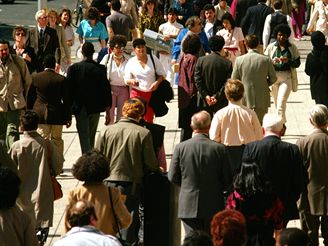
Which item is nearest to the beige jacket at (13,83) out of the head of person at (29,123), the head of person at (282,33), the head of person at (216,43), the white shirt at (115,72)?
the white shirt at (115,72)

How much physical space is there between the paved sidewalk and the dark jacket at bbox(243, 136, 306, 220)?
8.18 ft

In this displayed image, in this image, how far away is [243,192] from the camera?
11.5 m

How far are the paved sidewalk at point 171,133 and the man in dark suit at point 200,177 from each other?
7.45ft

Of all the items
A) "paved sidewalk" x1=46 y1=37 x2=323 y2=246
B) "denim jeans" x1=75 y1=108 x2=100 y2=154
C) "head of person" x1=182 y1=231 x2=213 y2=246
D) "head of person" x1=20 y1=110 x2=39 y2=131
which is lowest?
"paved sidewalk" x1=46 y1=37 x2=323 y2=246

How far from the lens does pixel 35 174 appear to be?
1358 cm

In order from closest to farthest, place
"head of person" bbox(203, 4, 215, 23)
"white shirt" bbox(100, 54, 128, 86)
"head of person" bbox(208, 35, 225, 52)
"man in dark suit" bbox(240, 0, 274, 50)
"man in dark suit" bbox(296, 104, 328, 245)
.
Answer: "man in dark suit" bbox(296, 104, 328, 245) < "head of person" bbox(208, 35, 225, 52) < "white shirt" bbox(100, 54, 128, 86) < "head of person" bbox(203, 4, 215, 23) < "man in dark suit" bbox(240, 0, 274, 50)

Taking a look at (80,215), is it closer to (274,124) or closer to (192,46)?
(274,124)

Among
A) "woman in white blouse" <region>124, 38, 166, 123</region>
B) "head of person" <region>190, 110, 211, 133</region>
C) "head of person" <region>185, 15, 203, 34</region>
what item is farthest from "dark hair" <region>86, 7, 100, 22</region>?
"head of person" <region>190, 110, 211, 133</region>

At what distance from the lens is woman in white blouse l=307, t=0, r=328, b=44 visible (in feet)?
89.3

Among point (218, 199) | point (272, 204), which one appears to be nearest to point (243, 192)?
point (272, 204)

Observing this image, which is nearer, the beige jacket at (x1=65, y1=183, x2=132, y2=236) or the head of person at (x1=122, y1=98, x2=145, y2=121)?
the beige jacket at (x1=65, y1=183, x2=132, y2=236)

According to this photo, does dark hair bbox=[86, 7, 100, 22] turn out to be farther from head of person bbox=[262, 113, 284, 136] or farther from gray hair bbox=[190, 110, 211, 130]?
head of person bbox=[262, 113, 284, 136]

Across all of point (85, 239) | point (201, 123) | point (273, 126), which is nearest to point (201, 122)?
point (201, 123)

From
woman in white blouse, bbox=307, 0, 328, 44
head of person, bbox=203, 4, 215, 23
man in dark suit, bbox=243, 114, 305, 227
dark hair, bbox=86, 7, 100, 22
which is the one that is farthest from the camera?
woman in white blouse, bbox=307, 0, 328, 44
